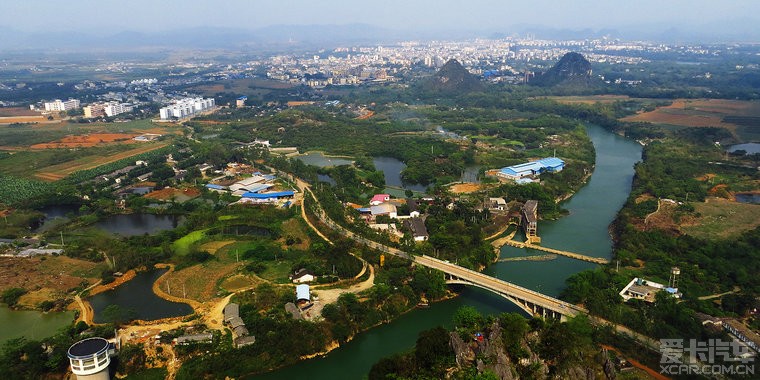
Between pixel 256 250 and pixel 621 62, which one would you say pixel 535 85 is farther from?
pixel 256 250

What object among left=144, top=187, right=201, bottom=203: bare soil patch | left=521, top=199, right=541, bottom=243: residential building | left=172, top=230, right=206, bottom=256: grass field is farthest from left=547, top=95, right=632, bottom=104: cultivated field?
left=172, top=230, right=206, bottom=256: grass field

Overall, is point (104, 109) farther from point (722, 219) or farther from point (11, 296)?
point (722, 219)

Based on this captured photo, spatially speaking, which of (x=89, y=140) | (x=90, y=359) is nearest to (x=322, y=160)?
(x=89, y=140)

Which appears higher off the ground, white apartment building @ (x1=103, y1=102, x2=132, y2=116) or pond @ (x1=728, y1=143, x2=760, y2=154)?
white apartment building @ (x1=103, y1=102, x2=132, y2=116)

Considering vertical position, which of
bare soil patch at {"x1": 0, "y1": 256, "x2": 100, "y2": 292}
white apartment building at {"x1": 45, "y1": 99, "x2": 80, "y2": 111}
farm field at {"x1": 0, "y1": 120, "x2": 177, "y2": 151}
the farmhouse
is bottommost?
bare soil patch at {"x1": 0, "y1": 256, "x2": 100, "y2": 292}

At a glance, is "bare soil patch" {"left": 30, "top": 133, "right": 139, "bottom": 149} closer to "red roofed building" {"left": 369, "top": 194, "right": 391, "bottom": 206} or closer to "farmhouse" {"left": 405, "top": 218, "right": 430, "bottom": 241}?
"red roofed building" {"left": 369, "top": 194, "right": 391, "bottom": 206}

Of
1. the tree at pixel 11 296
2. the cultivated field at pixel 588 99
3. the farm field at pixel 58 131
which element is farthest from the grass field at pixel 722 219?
the farm field at pixel 58 131
